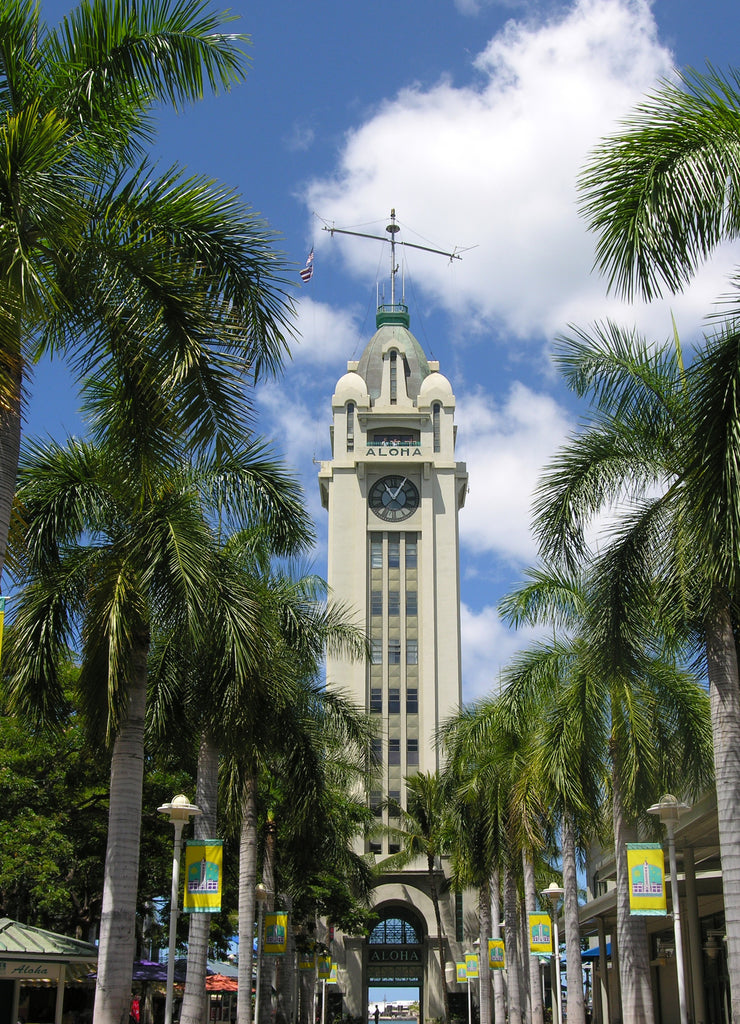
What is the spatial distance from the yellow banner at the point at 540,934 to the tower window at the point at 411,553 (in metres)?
52.9

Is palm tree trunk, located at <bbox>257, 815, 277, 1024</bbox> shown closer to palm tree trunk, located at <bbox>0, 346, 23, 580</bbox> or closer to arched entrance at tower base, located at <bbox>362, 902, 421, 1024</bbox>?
palm tree trunk, located at <bbox>0, 346, 23, 580</bbox>

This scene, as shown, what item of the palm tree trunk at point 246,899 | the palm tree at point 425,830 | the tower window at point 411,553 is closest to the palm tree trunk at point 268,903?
the palm tree trunk at point 246,899

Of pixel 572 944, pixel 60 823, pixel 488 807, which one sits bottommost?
pixel 572 944

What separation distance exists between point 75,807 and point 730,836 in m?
21.6

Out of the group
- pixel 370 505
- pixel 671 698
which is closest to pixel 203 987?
pixel 671 698

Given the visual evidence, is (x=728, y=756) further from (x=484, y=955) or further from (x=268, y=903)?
(x=484, y=955)

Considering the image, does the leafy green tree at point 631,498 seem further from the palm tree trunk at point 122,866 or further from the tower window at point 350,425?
the tower window at point 350,425

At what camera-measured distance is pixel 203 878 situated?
680 inches

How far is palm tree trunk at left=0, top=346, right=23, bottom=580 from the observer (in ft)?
34.2

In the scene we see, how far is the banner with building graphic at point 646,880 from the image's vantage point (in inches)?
704

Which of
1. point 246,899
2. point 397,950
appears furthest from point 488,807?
point 397,950

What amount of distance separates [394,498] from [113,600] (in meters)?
70.2

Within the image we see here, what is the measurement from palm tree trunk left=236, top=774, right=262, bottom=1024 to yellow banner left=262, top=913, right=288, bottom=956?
259cm

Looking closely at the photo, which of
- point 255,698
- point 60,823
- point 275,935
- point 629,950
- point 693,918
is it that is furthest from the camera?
point 60,823
